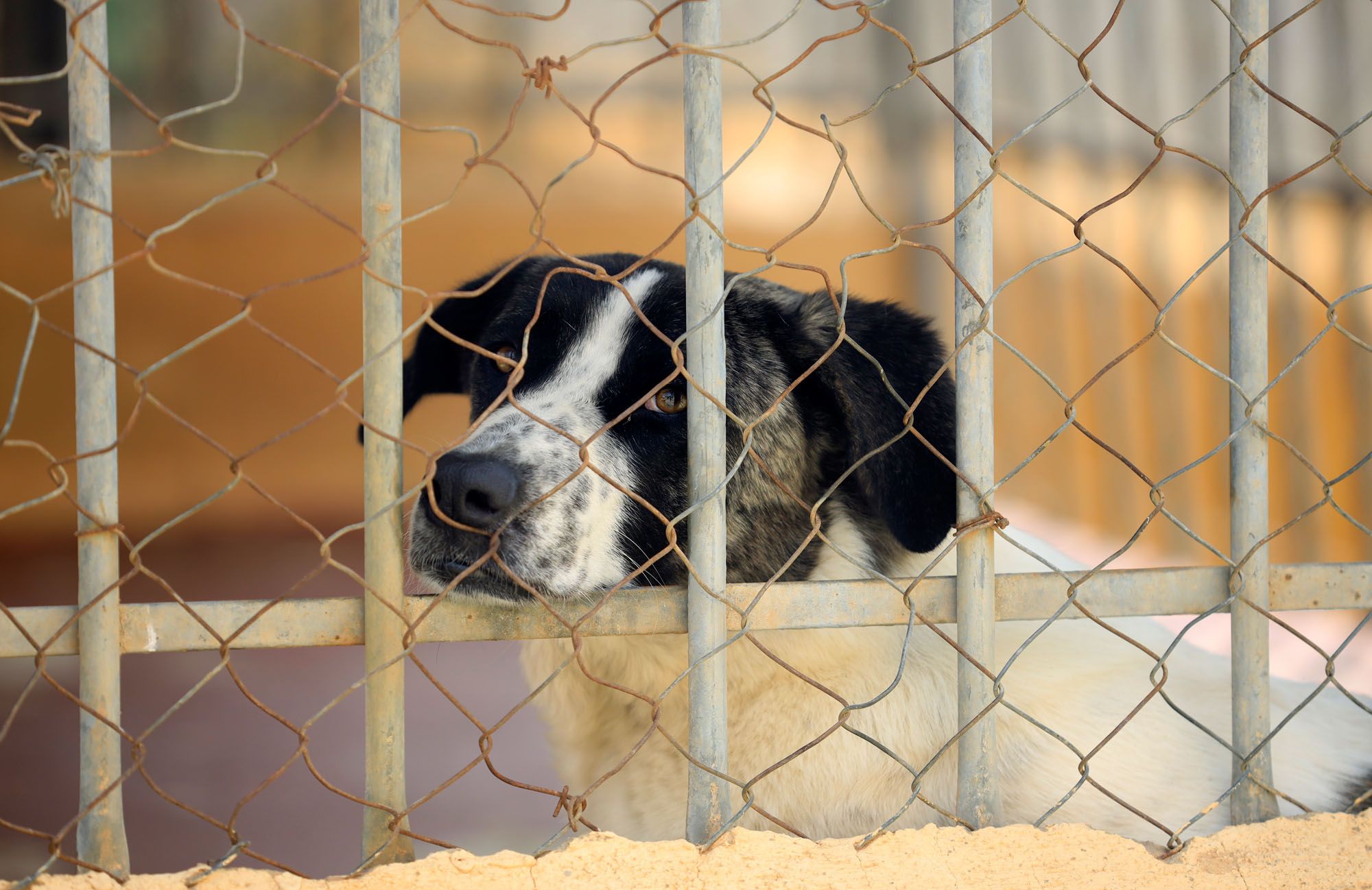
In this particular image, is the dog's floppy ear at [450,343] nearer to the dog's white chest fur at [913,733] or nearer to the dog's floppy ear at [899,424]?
the dog's white chest fur at [913,733]

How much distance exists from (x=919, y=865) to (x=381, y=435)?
3.44ft

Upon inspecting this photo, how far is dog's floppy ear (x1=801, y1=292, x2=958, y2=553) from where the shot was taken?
1.87 metres

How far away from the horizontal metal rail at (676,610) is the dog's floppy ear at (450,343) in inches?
39.3

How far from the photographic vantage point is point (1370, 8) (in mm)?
5301

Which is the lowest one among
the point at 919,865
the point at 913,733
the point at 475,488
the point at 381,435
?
the point at 919,865

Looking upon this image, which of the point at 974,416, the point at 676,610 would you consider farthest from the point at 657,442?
the point at 974,416

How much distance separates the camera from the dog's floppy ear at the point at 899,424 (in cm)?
187

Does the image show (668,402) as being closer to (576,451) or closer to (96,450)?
(576,451)

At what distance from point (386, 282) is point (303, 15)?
233 inches

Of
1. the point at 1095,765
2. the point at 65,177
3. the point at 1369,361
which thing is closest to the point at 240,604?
the point at 65,177

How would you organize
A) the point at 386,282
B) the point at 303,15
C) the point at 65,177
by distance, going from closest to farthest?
the point at 65,177, the point at 386,282, the point at 303,15

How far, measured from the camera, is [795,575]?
6.80 feet

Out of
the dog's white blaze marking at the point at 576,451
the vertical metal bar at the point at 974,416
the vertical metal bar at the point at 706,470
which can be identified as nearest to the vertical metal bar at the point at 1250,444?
the vertical metal bar at the point at 974,416

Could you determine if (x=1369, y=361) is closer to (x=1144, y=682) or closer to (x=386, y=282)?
(x=1144, y=682)
